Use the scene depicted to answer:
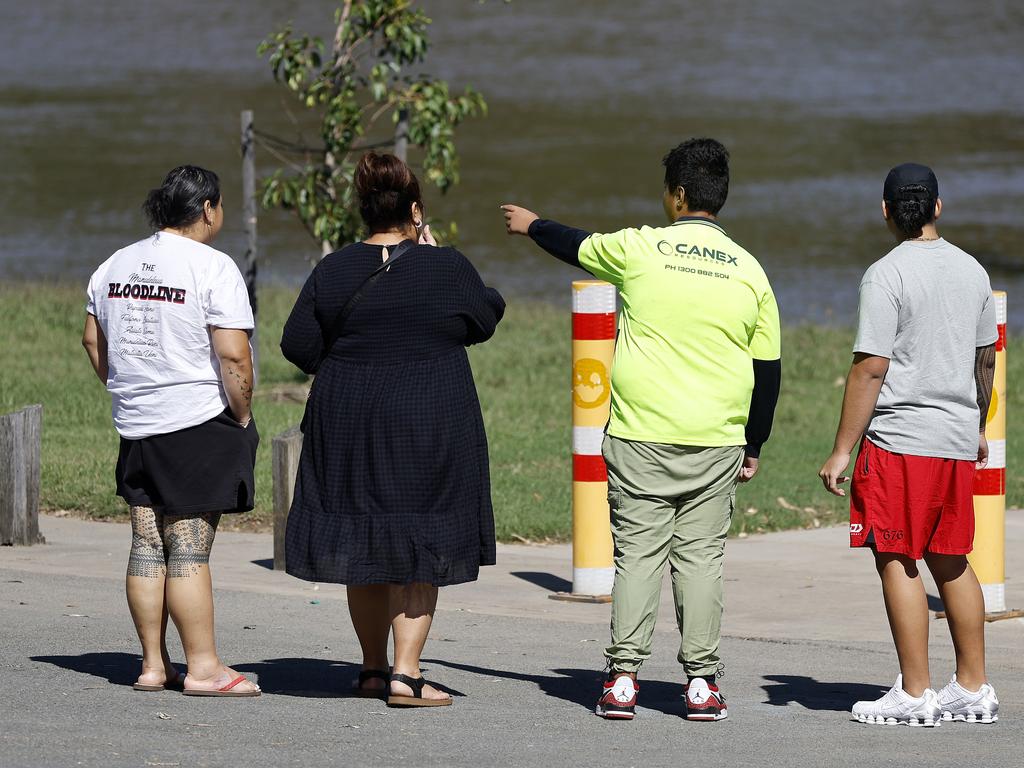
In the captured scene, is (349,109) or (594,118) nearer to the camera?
(349,109)

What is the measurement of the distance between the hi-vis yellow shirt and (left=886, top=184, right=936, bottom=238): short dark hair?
0.46 m

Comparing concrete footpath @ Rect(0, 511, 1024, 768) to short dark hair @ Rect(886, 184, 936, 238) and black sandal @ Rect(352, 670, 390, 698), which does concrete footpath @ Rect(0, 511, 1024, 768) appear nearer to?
black sandal @ Rect(352, 670, 390, 698)

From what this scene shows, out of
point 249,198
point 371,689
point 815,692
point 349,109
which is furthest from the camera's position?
point 249,198

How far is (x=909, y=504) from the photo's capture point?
18.6 ft

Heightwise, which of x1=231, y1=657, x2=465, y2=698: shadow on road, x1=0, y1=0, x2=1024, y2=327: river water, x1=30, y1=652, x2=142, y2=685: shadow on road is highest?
x1=0, y1=0, x2=1024, y2=327: river water

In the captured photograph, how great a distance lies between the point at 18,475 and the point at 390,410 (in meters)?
3.68

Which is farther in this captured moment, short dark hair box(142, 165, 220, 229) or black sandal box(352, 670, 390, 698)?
black sandal box(352, 670, 390, 698)

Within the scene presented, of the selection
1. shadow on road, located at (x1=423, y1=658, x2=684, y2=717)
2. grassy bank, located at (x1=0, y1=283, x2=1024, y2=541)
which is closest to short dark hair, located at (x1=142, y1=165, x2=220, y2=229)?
shadow on road, located at (x1=423, y1=658, x2=684, y2=717)

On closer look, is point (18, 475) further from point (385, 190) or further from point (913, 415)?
point (913, 415)

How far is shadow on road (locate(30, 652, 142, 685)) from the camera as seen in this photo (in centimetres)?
618

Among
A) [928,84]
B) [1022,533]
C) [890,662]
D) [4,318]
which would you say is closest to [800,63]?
[928,84]

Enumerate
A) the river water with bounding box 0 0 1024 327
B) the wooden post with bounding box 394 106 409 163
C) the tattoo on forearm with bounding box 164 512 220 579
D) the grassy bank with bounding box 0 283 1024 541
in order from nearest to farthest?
the tattoo on forearm with bounding box 164 512 220 579 → the grassy bank with bounding box 0 283 1024 541 → the wooden post with bounding box 394 106 409 163 → the river water with bounding box 0 0 1024 327

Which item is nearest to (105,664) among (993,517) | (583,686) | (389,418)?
(389,418)

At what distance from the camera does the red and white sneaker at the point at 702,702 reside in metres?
5.72
